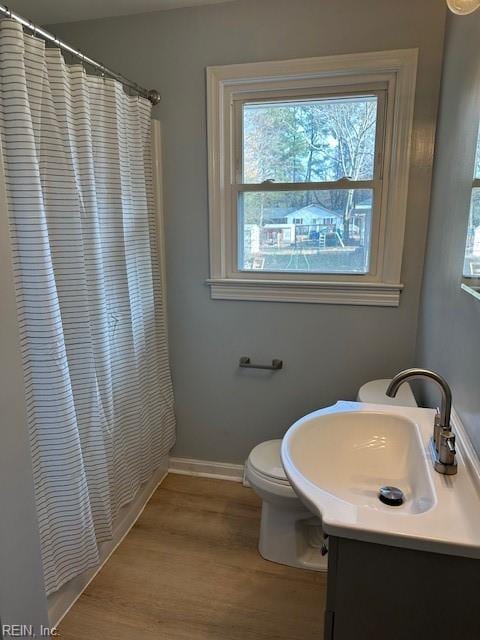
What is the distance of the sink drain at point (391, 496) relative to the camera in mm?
1071

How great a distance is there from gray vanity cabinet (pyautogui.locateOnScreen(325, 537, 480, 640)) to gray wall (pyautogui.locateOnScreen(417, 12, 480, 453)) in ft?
1.04

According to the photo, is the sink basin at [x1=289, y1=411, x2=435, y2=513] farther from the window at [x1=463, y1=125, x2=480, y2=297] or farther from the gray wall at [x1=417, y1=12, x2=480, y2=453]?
the window at [x1=463, y1=125, x2=480, y2=297]

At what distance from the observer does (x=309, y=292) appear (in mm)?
2105

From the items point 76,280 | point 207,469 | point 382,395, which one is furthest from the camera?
point 207,469

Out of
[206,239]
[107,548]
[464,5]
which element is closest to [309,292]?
[206,239]

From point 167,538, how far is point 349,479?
1149mm

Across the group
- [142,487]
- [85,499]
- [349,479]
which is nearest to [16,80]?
[85,499]

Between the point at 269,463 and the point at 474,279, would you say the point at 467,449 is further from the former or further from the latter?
the point at 269,463

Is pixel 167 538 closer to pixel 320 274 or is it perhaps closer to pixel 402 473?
pixel 402 473

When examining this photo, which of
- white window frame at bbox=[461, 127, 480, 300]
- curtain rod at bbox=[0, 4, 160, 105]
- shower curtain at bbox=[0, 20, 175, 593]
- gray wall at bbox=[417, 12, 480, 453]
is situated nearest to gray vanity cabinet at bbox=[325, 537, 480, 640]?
gray wall at bbox=[417, 12, 480, 453]

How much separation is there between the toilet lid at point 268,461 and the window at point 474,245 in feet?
3.22

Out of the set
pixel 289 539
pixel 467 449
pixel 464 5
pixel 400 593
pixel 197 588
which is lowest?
pixel 197 588

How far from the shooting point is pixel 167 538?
1.97m

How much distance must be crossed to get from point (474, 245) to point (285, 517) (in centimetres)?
128
